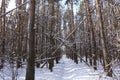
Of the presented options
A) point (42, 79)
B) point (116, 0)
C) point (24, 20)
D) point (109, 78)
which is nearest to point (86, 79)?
point (109, 78)

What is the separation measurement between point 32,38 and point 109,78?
5626 mm

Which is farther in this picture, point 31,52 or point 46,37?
point 46,37

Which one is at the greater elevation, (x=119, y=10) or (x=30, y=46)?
(x=119, y=10)

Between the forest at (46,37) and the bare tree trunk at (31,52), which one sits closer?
the forest at (46,37)

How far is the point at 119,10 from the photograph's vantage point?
15.6 ft

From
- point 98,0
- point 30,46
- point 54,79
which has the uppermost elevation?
point 98,0

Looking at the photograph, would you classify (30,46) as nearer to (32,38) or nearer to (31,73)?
(32,38)

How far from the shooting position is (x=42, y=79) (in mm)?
14047

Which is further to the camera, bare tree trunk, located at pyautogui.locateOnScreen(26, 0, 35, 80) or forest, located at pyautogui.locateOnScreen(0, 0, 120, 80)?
bare tree trunk, located at pyautogui.locateOnScreen(26, 0, 35, 80)

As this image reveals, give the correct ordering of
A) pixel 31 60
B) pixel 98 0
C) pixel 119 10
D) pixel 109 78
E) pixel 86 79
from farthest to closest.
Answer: pixel 98 0 → pixel 86 79 → pixel 109 78 → pixel 31 60 → pixel 119 10

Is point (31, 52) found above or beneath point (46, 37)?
beneath

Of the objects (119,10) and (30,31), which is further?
(30,31)

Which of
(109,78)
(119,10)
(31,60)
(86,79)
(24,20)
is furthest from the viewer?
(24,20)

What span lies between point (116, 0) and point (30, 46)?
5.52 metres
